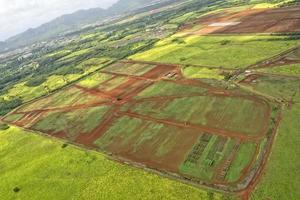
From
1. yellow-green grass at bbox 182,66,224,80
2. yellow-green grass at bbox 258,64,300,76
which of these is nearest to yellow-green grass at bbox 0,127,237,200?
yellow-green grass at bbox 182,66,224,80

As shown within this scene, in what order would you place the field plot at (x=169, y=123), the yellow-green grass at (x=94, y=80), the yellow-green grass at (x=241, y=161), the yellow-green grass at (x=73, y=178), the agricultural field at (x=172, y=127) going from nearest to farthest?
the yellow-green grass at (x=241, y=161)
the yellow-green grass at (x=73, y=178)
the agricultural field at (x=172, y=127)
the field plot at (x=169, y=123)
the yellow-green grass at (x=94, y=80)

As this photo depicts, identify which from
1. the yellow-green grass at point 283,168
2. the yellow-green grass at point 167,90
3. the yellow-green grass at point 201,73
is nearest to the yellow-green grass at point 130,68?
the yellow-green grass at point 201,73

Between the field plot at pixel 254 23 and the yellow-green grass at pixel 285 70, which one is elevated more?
the field plot at pixel 254 23

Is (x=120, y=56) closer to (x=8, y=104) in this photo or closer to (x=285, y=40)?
(x=8, y=104)

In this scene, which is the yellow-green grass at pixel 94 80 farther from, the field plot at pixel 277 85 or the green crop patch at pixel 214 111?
the field plot at pixel 277 85

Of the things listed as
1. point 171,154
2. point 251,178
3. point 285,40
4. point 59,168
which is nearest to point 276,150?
point 251,178

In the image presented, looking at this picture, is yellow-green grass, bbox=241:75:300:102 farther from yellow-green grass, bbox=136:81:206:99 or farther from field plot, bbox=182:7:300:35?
field plot, bbox=182:7:300:35

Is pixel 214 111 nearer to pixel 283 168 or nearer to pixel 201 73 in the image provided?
pixel 283 168
